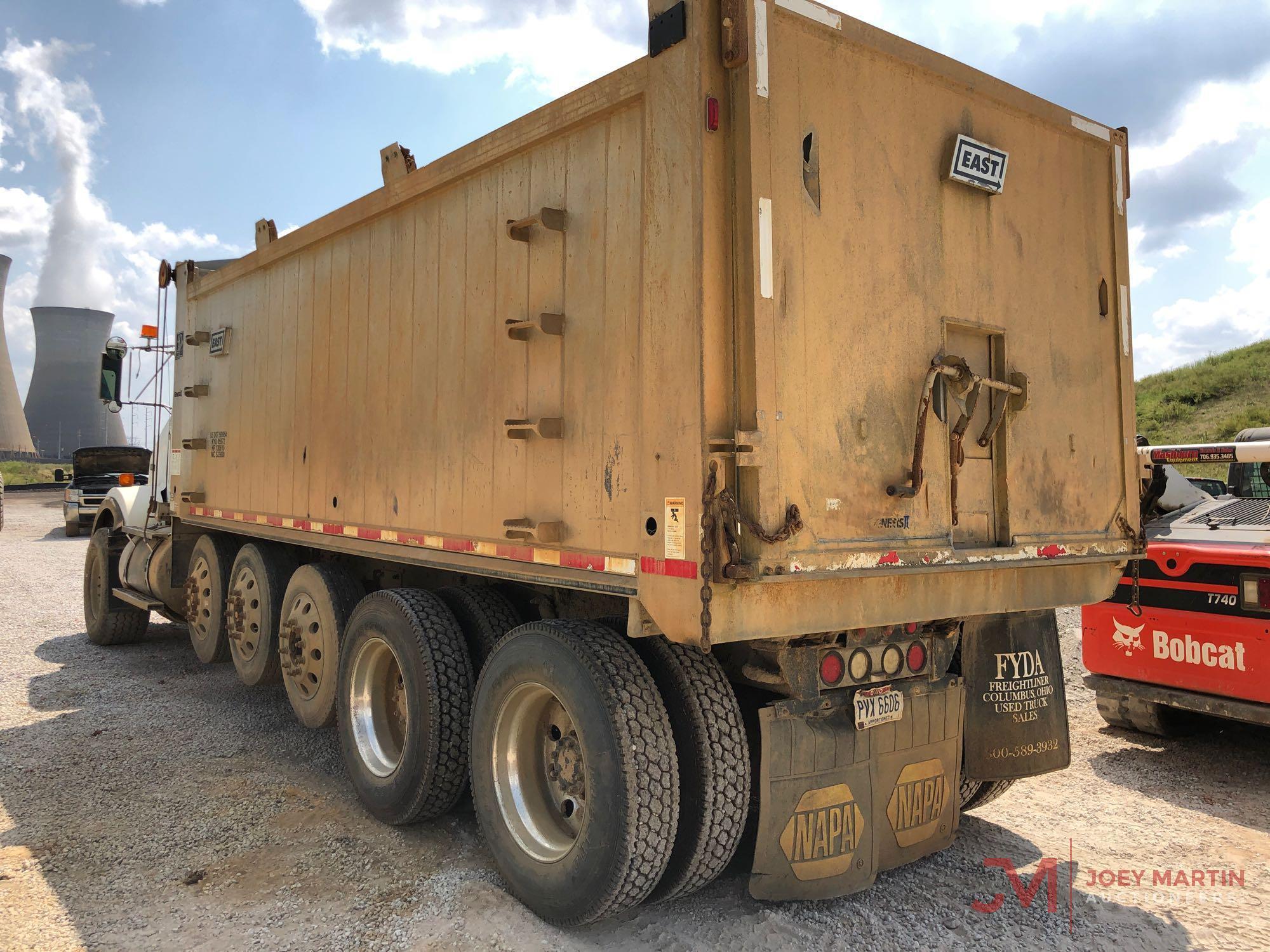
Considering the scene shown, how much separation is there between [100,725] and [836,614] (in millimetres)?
5285

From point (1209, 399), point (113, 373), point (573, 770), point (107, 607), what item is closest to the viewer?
point (573, 770)

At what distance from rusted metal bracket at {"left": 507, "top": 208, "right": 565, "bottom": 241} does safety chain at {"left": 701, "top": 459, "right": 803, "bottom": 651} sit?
4.31 ft

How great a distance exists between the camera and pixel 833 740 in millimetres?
3154

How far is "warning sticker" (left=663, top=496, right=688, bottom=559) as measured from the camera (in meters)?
2.73

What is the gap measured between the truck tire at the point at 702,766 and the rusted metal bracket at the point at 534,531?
0.53m

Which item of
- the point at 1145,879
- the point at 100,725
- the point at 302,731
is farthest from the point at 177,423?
the point at 1145,879

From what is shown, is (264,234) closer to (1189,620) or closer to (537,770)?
(537,770)

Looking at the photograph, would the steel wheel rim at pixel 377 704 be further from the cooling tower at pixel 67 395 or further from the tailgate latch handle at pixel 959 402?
the cooling tower at pixel 67 395

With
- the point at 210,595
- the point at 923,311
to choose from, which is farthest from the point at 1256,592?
the point at 210,595

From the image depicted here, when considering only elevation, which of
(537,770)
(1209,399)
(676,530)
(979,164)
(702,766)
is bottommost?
(537,770)

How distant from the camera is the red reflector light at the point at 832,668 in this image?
314 cm

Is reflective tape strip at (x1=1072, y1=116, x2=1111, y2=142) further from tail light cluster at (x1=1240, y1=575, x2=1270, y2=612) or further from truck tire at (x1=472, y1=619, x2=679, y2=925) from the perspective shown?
truck tire at (x1=472, y1=619, x2=679, y2=925)

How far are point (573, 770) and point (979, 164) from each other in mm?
2877

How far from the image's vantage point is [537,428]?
11.2 feet
